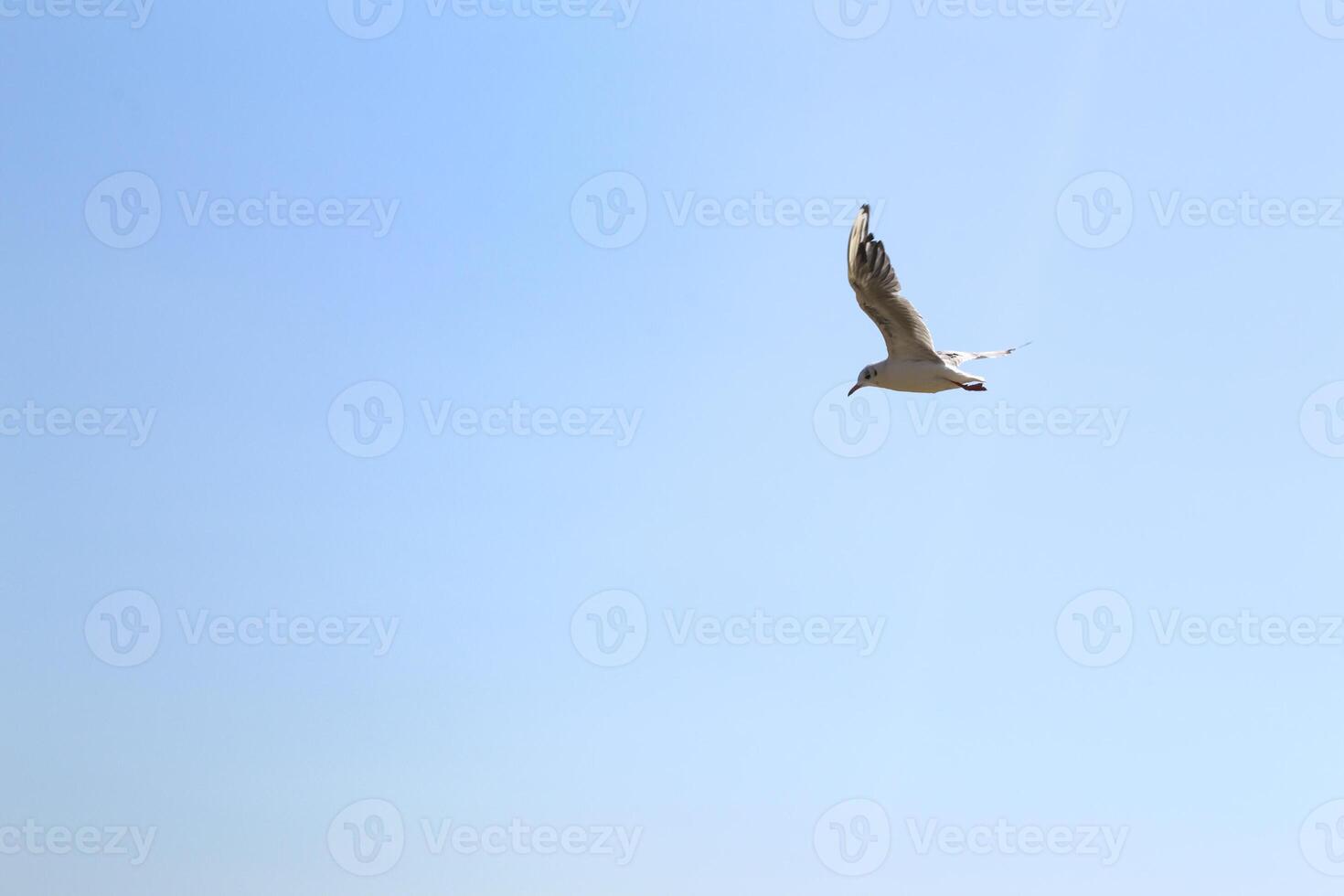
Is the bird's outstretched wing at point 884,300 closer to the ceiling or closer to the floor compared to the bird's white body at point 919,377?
closer to the ceiling

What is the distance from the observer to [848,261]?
20359 mm

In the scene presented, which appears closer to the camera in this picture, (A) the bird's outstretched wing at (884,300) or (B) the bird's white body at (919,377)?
(A) the bird's outstretched wing at (884,300)

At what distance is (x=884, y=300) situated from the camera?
2069 centimetres

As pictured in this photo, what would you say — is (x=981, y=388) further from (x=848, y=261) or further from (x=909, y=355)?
(x=848, y=261)

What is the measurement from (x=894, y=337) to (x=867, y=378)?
89cm

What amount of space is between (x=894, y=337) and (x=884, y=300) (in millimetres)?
782

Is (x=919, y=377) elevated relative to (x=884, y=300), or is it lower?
lower

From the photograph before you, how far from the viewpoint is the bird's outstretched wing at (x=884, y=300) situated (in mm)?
20219

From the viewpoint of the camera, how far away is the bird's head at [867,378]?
2184 centimetres

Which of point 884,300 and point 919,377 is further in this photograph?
point 919,377

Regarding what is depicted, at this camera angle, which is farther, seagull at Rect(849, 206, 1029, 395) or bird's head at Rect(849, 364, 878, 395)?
bird's head at Rect(849, 364, 878, 395)

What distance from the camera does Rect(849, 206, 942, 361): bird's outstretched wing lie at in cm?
2022

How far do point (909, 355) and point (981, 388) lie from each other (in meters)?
1.09

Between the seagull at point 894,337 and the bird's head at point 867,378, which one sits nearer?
the seagull at point 894,337
